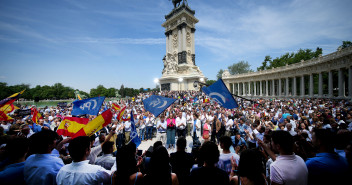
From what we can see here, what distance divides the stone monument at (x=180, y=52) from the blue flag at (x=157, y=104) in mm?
31855

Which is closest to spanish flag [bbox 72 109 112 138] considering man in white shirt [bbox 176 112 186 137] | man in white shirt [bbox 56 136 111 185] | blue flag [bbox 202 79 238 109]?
man in white shirt [bbox 56 136 111 185]

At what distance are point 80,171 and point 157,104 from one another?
446 cm

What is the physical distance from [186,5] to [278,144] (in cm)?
4992

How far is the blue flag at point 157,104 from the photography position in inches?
247

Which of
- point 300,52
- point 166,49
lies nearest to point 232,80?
point 300,52

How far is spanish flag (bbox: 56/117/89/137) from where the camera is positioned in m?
5.02

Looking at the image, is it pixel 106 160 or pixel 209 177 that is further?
pixel 106 160

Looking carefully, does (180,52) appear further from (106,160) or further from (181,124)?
(106,160)

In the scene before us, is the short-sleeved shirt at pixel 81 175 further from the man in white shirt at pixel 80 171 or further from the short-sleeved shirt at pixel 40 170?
the short-sleeved shirt at pixel 40 170

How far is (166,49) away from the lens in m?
46.6

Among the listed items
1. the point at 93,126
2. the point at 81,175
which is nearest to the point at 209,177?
the point at 81,175

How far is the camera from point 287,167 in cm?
215

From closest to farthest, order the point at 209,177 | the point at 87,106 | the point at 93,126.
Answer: the point at 209,177 → the point at 93,126 → the point at 87,106

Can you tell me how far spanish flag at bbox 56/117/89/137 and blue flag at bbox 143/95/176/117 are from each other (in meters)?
2.52
